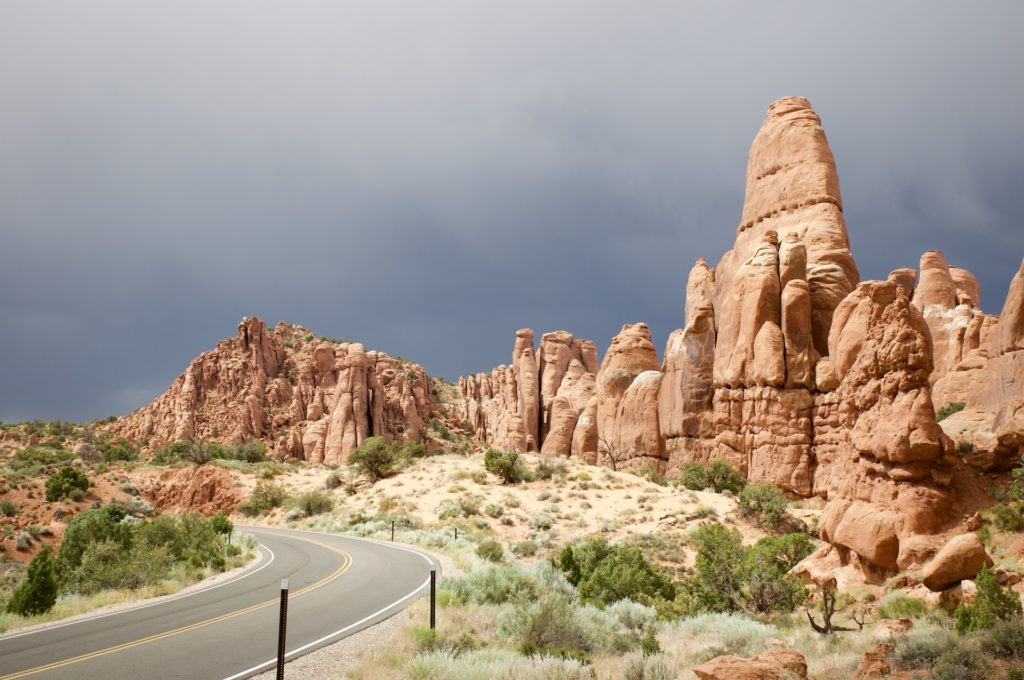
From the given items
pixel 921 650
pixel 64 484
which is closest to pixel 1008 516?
pixel 921 650

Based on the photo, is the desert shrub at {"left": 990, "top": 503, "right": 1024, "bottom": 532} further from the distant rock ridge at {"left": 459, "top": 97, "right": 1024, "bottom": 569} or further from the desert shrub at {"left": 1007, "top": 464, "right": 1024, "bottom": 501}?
the distant rock ridge at {"left": 459, "top": 97, "right": 1024, "bottom": 569}

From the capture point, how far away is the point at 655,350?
51.6 m

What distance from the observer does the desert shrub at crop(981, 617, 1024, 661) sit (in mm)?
7129

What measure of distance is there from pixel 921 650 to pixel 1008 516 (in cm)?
883

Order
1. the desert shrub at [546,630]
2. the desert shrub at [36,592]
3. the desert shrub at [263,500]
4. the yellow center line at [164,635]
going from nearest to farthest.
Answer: the yellow center line at [164,635] < the desert shrub at [546,630] < the desert shrub at [36,592] < the desert shrub at [263,500]

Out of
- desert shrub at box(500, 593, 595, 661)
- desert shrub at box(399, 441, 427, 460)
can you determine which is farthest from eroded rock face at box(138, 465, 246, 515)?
desert shrub at box(500, 593, 595, 661)

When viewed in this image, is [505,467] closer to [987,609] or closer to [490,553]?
[490,553]

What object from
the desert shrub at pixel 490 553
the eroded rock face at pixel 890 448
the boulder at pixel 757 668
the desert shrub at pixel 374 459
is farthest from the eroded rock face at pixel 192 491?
the boulder at pixel 757 668

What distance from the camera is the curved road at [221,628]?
9.04 m

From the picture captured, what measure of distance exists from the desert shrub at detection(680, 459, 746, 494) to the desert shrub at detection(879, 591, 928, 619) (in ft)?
64.5

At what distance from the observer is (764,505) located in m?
26.7

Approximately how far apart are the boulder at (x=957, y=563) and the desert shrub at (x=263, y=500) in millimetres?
41196

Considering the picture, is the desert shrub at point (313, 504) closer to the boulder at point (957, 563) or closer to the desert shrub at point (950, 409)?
the boulder at point (957, 563)

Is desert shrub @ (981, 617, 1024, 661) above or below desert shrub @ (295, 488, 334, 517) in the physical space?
above
